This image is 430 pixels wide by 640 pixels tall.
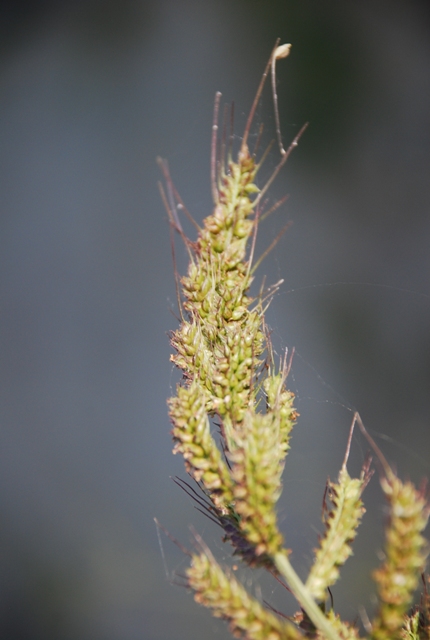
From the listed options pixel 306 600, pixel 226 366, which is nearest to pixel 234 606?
pixel 306 600

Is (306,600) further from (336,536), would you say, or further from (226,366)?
(226,366)

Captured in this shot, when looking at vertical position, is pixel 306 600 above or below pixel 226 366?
below

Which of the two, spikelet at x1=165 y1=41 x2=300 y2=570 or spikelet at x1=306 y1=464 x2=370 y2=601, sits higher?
spikelet at x1=165 y1=41 x2=300 y2=570

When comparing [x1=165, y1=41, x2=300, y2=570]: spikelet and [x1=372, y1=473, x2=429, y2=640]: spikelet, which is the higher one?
[x1=165, y1=41, x2=300, y2=570]: spikelet

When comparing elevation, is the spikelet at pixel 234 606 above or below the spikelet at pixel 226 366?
below

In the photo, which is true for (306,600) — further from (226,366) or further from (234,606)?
(226,366)

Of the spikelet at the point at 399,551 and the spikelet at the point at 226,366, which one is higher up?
the spikelet at the point at 226,366

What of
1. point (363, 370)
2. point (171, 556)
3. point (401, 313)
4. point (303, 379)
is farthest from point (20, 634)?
point (401, 313)

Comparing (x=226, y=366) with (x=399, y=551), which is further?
(x=226, y=366)
